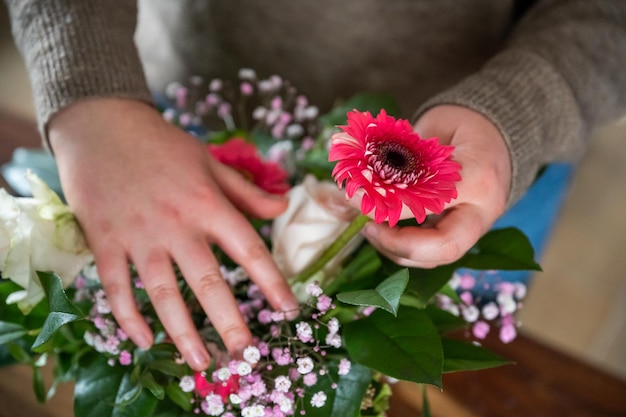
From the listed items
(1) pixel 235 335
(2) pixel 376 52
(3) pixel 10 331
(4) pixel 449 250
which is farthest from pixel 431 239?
(2) pixel 376 52

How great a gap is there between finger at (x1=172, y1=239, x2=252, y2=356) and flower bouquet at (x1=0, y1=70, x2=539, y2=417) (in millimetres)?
17

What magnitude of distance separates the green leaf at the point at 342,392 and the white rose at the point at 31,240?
165 millimetres

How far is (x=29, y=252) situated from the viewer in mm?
335

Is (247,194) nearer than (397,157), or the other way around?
(397,157)

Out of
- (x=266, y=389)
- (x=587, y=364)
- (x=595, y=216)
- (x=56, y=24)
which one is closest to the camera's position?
(x=266, y=389)

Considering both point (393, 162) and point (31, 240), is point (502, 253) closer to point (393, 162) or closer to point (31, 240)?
point (393, 162)

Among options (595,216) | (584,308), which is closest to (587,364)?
(584,308)

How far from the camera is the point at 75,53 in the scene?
422 millimetres

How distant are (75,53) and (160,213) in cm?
14

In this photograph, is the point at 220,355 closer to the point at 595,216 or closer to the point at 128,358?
the point at 128,358

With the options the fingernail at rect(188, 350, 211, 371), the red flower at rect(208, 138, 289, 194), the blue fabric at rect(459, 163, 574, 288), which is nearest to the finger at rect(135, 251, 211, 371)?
the fingernail at rect(188, 350, 211, 371)

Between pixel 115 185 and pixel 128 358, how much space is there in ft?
0.35

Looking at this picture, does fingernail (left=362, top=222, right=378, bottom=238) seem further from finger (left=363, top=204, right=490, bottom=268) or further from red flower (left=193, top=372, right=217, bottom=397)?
red flower (left=193, top=372, right=217, bottom=397)

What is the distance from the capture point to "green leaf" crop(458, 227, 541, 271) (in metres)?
0.36
